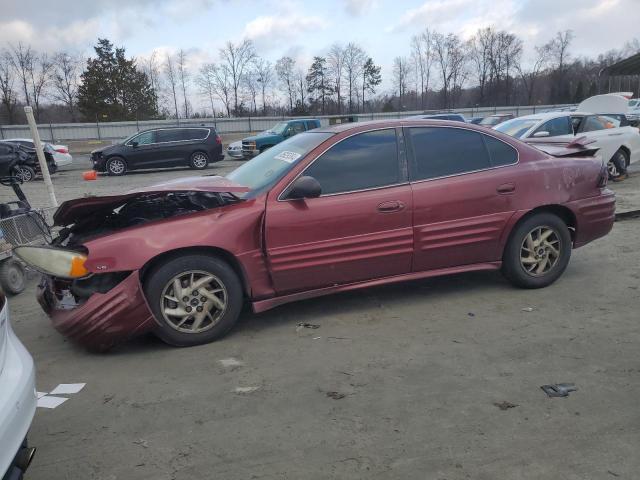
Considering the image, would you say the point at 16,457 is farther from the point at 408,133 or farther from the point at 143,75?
the point at 143,75

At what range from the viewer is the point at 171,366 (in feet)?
11.9

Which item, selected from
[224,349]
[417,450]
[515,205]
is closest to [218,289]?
[224,349]

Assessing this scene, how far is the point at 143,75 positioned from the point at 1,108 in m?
14.8

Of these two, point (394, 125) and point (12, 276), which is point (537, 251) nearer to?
point (394, 125)

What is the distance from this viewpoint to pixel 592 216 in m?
4.94

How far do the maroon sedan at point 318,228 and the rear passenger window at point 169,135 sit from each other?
16546 mm

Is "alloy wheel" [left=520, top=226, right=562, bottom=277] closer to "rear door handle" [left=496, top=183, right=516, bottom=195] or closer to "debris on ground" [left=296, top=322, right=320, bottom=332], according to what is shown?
"rear door handle" [left=496, top=183, right=516, bottom=195]

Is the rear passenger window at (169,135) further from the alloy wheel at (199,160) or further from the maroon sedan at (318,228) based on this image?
the maroon sedan at (318,228)

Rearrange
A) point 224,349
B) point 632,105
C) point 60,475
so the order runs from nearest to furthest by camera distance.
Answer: point 60,475
point 224,349
point 632,105

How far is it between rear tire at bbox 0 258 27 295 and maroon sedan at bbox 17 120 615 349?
1821 millimetres

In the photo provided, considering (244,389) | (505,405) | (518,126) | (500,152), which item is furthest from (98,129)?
(505,405)

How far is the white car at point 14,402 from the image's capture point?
193 cm

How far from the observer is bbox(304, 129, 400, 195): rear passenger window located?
166 inches

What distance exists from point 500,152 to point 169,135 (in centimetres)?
1784
